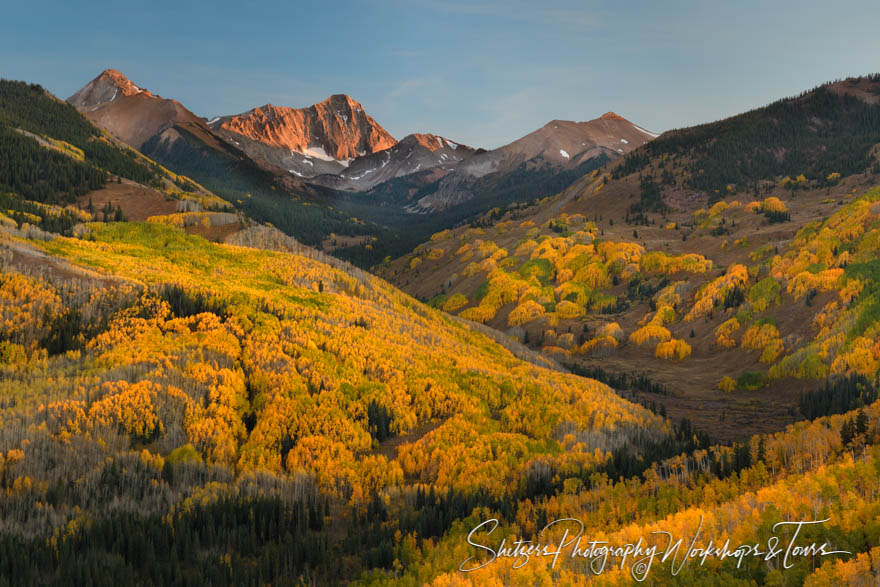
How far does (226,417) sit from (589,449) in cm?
795

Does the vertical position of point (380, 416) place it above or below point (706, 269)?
below

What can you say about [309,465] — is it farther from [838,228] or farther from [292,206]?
[292,206]

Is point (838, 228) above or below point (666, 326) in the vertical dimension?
above

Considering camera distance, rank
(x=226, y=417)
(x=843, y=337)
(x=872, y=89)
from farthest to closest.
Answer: (x=872, y=89)
(x=843, y=337)
(x=226, y=417)

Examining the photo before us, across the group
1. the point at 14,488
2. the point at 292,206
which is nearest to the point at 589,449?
the point at 14,488

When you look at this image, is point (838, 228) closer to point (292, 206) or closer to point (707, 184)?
point (707, 184)

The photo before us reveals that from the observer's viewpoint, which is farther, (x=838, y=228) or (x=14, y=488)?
(x=838, y=228)

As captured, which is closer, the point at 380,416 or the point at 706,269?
the point at 380,416

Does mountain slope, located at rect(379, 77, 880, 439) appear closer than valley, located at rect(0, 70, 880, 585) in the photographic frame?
No

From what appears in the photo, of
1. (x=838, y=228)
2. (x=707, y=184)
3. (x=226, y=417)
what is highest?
(x=707, y=184)

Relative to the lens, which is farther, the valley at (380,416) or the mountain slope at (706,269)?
the mountain slope at (706,269)

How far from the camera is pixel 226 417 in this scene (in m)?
10.1

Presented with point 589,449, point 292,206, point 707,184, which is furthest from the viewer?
point 292,206

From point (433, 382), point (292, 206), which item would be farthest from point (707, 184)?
point (292, 206)
